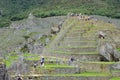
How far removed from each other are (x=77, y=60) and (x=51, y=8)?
120 meters

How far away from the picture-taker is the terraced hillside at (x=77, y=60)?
1836 inches

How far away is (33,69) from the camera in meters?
48.2

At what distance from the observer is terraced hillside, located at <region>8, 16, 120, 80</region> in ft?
153

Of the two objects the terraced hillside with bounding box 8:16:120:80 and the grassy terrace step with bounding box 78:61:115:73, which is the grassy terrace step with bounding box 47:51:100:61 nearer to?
the terraced hillside with bounding box 8:16:120:80

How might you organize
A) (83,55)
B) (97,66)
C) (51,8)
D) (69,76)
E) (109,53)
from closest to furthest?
(69,76)
(97,66)
(109,53)
(83,55)
(51,8)

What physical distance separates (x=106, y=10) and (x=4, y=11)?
39.9 meters

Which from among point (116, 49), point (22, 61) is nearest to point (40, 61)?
point (22, 61)

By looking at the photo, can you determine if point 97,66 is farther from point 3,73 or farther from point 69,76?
point 3,73

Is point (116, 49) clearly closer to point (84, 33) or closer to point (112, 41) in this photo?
point (112, 41)

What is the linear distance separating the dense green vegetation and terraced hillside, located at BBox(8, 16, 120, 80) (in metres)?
80.6

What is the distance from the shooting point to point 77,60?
50.4 m

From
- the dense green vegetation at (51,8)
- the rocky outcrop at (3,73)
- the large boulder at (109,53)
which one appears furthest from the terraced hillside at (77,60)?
the dense green vegetation at (51,8)

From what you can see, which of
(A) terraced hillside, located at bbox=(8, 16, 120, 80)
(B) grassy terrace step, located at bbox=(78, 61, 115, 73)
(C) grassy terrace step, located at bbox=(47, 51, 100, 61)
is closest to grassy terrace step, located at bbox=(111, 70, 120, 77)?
(A) terraced hillside, located at bbox=(8, 16, 120, 80)

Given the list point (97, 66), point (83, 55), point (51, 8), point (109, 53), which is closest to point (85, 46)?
point (83, 55)
